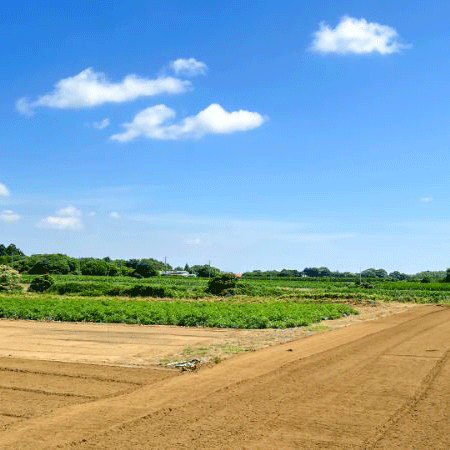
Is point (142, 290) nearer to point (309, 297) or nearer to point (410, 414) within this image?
point (309, 297)

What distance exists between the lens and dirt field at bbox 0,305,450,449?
10312 millimetres

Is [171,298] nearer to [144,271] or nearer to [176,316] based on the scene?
[176,316]

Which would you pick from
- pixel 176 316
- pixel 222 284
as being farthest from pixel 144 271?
pixel 176 316

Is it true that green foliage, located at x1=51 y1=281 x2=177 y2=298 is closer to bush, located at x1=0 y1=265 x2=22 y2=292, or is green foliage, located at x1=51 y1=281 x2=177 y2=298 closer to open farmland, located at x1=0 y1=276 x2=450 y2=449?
bush, located at x1=0 y1=265 x2=22 y2=292


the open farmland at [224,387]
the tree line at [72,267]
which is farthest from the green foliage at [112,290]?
the tree line at [72,267]

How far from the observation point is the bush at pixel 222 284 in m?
69.8

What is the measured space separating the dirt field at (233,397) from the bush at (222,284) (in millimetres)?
45436

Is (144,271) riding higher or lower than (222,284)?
higher

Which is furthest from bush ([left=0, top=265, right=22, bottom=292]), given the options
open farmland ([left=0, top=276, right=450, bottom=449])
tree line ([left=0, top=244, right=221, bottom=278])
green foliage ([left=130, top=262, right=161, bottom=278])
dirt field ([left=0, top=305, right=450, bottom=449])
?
green foliage ([left=130, top=262, right=161, bottom=278])

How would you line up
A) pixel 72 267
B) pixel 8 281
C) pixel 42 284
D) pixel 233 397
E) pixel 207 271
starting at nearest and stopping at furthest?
pixel 233 397, pixel 8 281, pixel 42 284, pixel 72 267, pixel 207 271

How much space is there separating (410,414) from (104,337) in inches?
714

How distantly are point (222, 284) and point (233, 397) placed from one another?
56658 mm

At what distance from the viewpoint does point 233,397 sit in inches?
531

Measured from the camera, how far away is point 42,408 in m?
12.6
